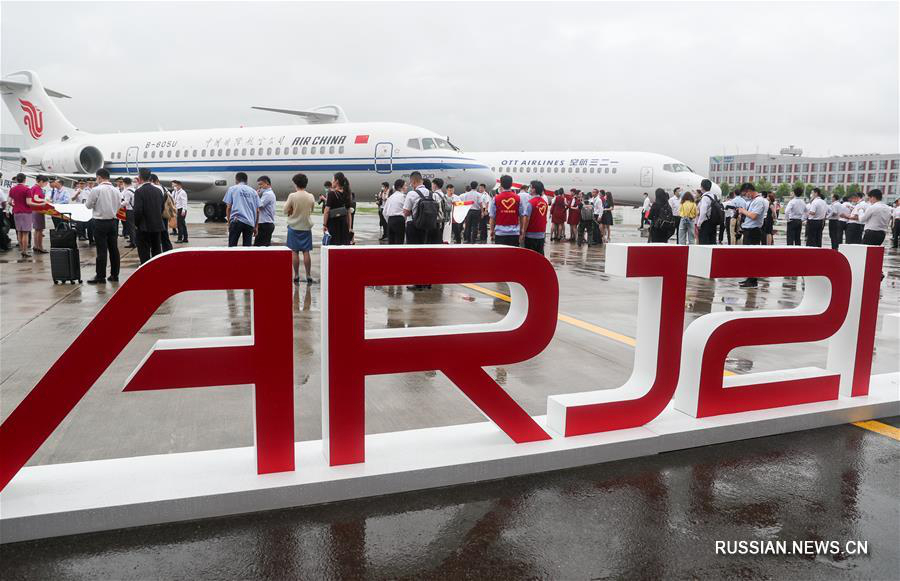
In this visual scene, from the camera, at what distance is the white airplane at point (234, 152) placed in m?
21.4

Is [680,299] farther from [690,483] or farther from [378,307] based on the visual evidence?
[378,307]

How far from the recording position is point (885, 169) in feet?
459

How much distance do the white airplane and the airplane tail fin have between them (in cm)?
4

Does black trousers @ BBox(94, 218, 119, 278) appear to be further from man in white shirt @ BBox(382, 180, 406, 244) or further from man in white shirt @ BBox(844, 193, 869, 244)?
man in white shirt @ BBox(844, 193, 869, 244)

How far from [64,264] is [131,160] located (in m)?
19.8

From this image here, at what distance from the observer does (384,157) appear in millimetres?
21609

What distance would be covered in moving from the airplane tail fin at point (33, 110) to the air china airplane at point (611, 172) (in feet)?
70.2

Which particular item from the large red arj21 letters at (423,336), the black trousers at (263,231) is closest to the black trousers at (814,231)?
the black trousers at (263,231)

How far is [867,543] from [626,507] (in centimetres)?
102

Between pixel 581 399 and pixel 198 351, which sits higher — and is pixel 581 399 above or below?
below

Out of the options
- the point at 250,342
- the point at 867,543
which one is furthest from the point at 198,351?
the point at 867,543

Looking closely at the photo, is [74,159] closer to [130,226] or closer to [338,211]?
[130,226]

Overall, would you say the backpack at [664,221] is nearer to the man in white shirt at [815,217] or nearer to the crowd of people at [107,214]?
the man in white shirt at [815,217]

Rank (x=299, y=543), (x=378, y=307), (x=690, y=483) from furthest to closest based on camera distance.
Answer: (x=378, y=307) → (x=690, y=483) → (x=299, y=543)
